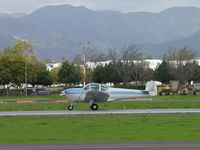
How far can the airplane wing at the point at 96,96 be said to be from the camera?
114ft

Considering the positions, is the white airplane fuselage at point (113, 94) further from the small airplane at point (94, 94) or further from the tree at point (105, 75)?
the tree at point (105, 75)

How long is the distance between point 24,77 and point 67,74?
1955 cm

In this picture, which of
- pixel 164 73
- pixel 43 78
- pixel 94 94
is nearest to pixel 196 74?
pixel 164 73

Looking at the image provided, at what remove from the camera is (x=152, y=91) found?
37.6m

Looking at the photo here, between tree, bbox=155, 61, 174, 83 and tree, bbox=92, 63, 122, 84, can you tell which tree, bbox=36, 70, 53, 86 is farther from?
tree, bbox=155, 61, 174, 83

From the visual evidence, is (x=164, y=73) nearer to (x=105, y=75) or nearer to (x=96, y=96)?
(x=105, y=75)

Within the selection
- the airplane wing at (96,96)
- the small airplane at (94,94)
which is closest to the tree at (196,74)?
the small airplane at (94,94)
